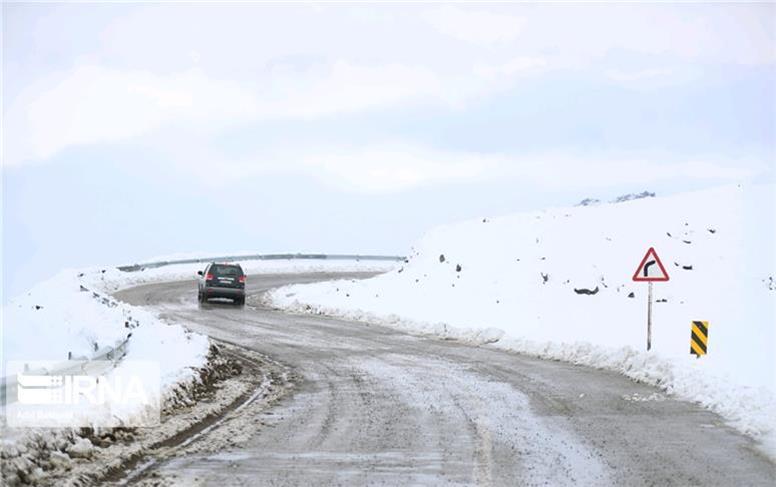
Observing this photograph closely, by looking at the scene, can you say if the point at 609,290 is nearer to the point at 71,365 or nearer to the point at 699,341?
the point at 699,341

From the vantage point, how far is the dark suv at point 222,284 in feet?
111

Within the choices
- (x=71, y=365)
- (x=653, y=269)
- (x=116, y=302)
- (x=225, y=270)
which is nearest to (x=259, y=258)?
(x=225, y=270)

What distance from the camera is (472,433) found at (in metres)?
9.89

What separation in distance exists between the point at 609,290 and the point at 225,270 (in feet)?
50.6

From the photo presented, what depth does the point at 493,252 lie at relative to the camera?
36125mm

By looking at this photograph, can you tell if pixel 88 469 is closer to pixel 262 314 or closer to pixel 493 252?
pixel 262 314

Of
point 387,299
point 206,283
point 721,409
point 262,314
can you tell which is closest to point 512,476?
point 721,409

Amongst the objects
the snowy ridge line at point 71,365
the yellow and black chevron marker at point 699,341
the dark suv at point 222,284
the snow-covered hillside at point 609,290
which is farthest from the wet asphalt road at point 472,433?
the dark suv at point 222,284

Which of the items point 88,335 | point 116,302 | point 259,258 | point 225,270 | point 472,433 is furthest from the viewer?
point 259,258

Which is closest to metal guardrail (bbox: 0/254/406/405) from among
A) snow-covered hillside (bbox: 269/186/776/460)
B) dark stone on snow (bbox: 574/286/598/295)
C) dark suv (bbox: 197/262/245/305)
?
dark suv (bbox: 197/262/245/305)

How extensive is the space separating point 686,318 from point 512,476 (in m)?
18.6

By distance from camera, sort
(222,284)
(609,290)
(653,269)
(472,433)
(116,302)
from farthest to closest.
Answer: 1. (222,284)
2. (609,290)
3. (116,302)
4. (653,269)
5. (472,433)

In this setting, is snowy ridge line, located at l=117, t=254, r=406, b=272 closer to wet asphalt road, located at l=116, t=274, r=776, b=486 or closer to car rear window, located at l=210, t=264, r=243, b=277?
car rear window, located at l=210, t=264, r=243, b=277

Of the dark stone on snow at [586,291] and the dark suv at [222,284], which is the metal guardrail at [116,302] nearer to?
the dark suv at [222,284]
